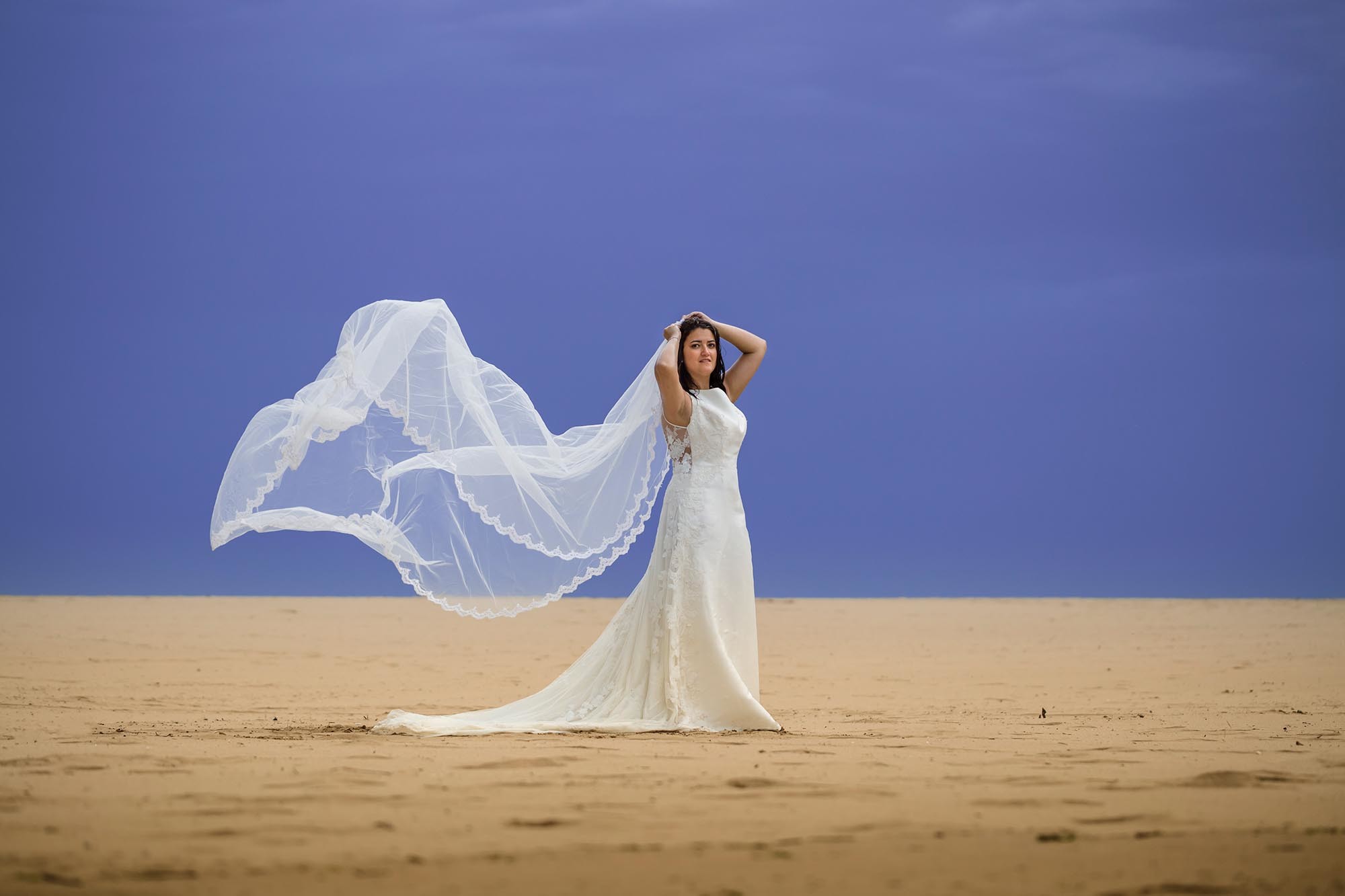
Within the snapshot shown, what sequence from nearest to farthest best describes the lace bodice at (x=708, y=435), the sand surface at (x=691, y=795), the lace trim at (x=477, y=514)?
the sand surface at (x=691, y=795) → the lace trim at (x=477, y=514) → the lace bodice at (x=708, y=435)

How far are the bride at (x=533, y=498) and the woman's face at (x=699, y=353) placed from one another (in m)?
0.01

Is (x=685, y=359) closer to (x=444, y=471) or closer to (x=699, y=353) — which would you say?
(x=699, y=353)

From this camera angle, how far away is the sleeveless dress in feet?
21.9

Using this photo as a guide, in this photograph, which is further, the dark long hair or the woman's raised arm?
the dark long hair

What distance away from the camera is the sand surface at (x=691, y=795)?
11.1ft

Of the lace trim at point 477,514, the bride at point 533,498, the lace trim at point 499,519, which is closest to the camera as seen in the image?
the lace trim at point 477,514

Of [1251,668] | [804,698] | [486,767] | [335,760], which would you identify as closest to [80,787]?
[335,760]

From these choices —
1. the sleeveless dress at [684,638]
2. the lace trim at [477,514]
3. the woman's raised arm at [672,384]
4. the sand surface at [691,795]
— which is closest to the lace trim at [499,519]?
the lace trim at [477,514]

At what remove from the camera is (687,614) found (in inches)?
269

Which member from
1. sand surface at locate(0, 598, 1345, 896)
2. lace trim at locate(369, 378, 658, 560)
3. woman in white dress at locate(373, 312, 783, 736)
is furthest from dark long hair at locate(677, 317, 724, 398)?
sand surface at locate(0, 598, 1345, 896)

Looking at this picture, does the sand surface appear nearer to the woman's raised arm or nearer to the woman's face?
Result: the woman's raised arm

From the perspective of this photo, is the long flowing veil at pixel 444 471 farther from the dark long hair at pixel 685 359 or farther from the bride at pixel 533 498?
the dark long hair at pixel 685 359

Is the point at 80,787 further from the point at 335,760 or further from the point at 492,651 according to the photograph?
the point at 492,651

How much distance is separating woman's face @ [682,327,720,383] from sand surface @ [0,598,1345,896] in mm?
2011
